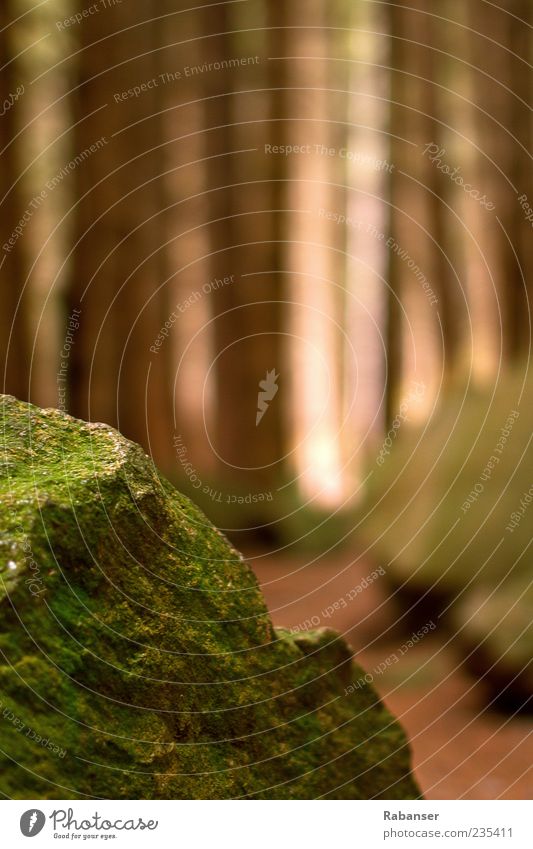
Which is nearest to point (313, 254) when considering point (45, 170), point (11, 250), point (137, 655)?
point (45, 170)

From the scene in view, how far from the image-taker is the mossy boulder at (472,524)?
3.81 m

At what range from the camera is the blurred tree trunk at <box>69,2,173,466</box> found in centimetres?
707

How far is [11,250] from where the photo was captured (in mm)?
7199

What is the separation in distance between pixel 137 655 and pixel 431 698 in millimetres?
2731

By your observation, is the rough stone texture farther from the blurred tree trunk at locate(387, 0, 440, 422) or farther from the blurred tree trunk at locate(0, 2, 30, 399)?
the blurred tree trunk at locate(387, 0, 440, 422)

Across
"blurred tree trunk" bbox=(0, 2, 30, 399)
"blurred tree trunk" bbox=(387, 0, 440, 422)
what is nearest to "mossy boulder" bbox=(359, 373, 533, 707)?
"blurred tree trunk" bbox=(387, 0, 440, 422)

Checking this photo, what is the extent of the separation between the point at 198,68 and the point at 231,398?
2743mm

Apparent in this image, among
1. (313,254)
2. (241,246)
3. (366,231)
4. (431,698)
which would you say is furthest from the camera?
(366,231)

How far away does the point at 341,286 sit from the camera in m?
9.09

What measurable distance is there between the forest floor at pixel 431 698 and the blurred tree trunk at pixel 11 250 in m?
2.67

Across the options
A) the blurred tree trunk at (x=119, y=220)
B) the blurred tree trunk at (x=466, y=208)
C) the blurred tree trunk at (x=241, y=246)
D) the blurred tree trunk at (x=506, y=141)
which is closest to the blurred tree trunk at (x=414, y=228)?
the blurred tree trunk at (x=466, y=208)

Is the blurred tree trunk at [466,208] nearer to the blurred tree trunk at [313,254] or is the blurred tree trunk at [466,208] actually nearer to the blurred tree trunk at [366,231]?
the blurred tree trunk at [366,231]

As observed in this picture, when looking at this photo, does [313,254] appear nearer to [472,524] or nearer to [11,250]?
[11,250]

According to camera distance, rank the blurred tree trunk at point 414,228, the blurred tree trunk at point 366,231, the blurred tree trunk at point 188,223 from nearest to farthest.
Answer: the blurred tree trunk at point 188,223, the blurred tree trunk at point 414,228, the blurred tree trunk at point 366,231
